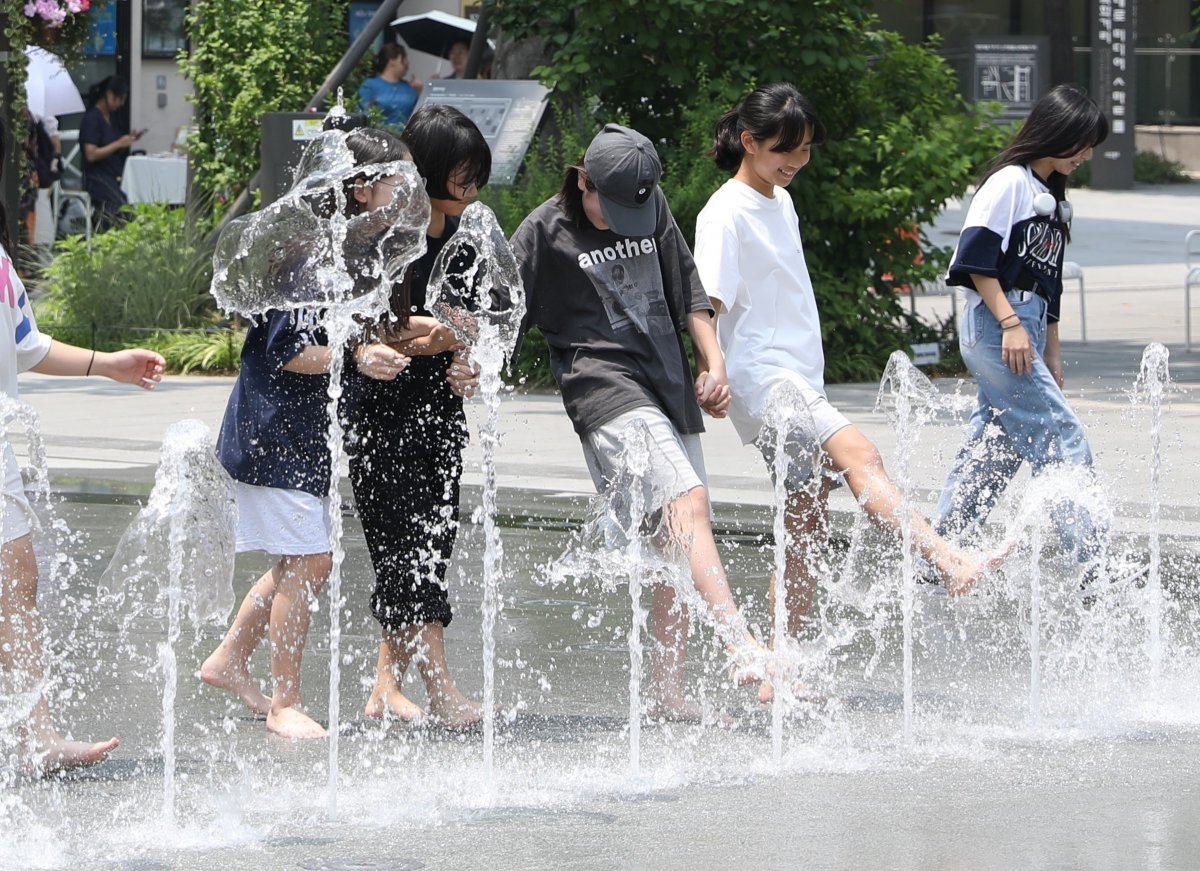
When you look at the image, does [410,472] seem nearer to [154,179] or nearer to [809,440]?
[809,440]

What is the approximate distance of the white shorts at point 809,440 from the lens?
19.0 ft

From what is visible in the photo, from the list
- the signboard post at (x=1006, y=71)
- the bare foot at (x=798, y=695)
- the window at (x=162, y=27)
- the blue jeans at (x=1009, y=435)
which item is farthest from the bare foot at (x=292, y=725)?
the window at (x=162, y=27)

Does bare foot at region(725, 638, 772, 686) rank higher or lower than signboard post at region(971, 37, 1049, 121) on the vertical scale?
lower

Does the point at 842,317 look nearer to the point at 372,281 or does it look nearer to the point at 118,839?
the point at 372,281

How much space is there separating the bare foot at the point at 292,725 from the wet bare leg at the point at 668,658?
2.81 feet

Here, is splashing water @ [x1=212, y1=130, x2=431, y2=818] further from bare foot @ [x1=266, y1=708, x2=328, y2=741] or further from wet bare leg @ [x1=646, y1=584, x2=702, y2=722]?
wet bare leg @ [x1=646, y1=584, x2=702, y2=722]

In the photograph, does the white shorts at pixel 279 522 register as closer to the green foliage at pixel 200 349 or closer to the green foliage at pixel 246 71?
the green foliage at pixel 200 349

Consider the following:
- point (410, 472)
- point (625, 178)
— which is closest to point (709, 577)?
point (410, 472)

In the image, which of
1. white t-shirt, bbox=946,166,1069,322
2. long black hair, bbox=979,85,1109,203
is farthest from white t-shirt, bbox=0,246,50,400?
long black hair, bbox=979,85,1109,203

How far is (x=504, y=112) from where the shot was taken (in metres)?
14.7

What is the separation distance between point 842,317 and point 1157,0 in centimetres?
3168

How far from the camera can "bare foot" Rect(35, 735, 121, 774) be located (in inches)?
195

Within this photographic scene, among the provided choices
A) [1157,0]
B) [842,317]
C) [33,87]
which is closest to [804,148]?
[842,317]

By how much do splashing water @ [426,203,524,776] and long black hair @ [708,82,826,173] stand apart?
0.86 metres
